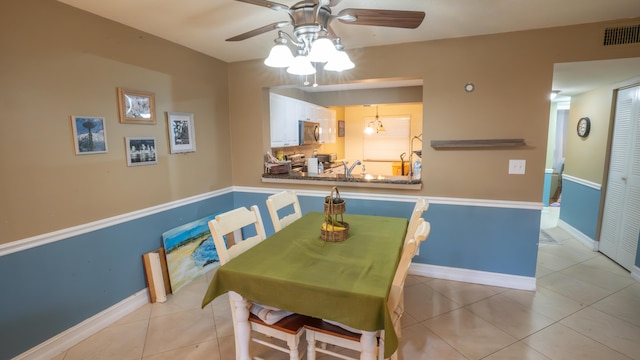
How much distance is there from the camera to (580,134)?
164 inches

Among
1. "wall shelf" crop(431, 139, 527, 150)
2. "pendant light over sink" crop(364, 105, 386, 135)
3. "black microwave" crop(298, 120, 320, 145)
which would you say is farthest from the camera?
"pendant light over sink" crop(364, 105, 386, 135)

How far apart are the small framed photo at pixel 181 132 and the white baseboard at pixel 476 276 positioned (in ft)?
8.57

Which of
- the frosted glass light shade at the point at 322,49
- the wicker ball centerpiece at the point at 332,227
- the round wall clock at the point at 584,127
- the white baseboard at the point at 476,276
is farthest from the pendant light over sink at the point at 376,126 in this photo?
the frosted glass light shade at the point at 322,49

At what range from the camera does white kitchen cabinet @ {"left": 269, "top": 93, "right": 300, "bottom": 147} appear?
4027 mm

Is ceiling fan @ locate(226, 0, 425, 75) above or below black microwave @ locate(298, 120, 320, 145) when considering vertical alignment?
above

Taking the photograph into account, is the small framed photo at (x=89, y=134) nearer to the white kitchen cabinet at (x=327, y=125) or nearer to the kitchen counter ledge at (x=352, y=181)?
the kitchen counter ledge at (x=352, y=181)

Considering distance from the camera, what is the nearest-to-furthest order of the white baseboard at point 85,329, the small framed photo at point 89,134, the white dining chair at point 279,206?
the white baseboard at point 85,329 < the small framed photo at point 89,134 < the white dining chair at point 279,206

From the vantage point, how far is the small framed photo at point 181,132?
289 centimetres

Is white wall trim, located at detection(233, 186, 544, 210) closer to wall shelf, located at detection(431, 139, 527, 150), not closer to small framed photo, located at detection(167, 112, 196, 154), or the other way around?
wall shelf, located at detection(431, 139, 527, 150)

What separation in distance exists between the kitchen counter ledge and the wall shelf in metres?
0.40

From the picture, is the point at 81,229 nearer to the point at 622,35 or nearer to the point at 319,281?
the point at 319,281

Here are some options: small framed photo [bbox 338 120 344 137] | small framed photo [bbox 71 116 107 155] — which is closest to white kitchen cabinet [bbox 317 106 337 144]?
small framed photo [bbox 338 120 344 137]

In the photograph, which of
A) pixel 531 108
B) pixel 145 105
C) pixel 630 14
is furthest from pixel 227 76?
pixel 630 14

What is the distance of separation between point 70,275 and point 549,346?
3.35 m
